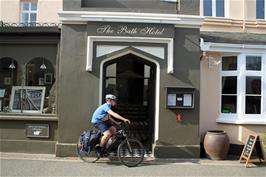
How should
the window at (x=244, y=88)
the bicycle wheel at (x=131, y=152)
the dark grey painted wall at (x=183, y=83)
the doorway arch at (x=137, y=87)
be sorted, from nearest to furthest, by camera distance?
1. the bicycle wheel at (x=131, y=152)
2. the dark grey painted wall at (x=183, y=83)
3. the doorway arch at (x=137, y=87)
4. the window at (x=244, y=88)

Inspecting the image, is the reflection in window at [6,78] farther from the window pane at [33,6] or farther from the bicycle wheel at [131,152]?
the window pane at [33,6]

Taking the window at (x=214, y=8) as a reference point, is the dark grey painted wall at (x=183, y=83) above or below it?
below

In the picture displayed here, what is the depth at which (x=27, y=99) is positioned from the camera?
37.7 ft

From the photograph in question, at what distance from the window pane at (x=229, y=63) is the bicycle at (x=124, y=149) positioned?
4.25 m

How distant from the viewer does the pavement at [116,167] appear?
856 cm

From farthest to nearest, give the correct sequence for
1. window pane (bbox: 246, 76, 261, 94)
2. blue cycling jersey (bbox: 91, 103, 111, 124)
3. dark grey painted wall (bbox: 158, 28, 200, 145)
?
window pane (bbox: 246, 76, 261, 94)
dark grey painted wall (bbox: 158, 28, 200, 145)
blue cycling jersey (bbox: 91, 103, 111, 124)

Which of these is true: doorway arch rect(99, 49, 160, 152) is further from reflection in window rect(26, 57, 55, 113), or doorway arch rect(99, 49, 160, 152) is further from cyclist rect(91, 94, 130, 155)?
reflection in window rect(26, 57, 55, 113)

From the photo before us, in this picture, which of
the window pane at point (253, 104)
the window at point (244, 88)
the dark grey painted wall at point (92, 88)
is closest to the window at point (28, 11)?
the dark grey painted wall at point (92, 88)

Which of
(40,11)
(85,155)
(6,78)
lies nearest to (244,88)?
(85,155)

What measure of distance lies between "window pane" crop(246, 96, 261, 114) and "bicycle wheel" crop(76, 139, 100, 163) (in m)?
5.14

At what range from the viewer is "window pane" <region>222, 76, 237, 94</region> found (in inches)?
460

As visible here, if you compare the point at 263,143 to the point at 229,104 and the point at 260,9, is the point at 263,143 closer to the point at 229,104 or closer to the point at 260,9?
the point at 229,104

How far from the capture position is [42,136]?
10742mm

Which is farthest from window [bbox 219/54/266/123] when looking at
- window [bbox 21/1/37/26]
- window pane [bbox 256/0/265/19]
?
window [bbox 21/1/37/26]
